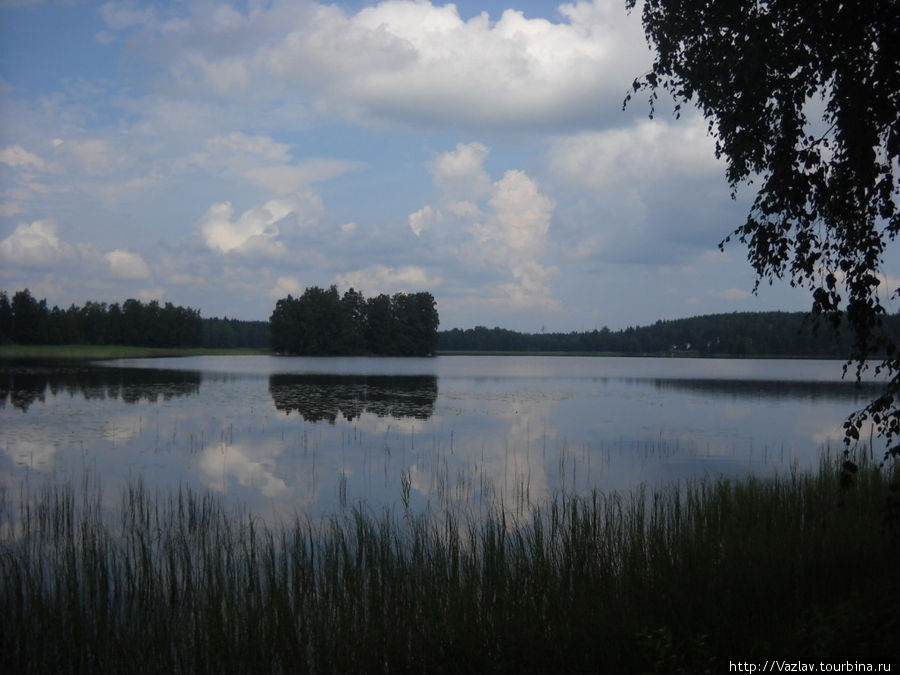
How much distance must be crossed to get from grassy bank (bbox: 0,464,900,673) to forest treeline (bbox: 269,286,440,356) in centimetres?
10521

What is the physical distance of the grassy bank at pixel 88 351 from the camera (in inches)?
2495

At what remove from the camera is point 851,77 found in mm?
6520

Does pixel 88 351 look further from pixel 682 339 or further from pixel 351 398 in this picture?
pixel 682 339

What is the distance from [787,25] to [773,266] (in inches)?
89.5

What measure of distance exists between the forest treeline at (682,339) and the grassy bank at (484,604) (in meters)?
87.1

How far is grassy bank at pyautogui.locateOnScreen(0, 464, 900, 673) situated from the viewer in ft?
21.0

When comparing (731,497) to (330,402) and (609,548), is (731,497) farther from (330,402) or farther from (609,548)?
(330,402)

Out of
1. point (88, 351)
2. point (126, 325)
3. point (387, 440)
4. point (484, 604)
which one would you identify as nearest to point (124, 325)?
point (126, 325)

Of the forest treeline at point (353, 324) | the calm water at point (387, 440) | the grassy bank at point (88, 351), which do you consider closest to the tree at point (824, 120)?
the calm water at point (387, 440)

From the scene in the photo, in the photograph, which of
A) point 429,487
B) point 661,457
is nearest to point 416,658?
point 429,487

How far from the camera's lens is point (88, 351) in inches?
3489

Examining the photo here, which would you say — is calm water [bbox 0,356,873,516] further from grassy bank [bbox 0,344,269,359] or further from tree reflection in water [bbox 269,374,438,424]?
grassy bank [bbox 0,344,269,359]

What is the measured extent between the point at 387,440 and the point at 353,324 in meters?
97.4

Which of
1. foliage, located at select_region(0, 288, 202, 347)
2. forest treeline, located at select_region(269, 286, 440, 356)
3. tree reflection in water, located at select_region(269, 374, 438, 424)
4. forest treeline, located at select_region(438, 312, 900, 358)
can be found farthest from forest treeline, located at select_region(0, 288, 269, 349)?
forest treeline, located at select_region(438, 312, 900, 358)
